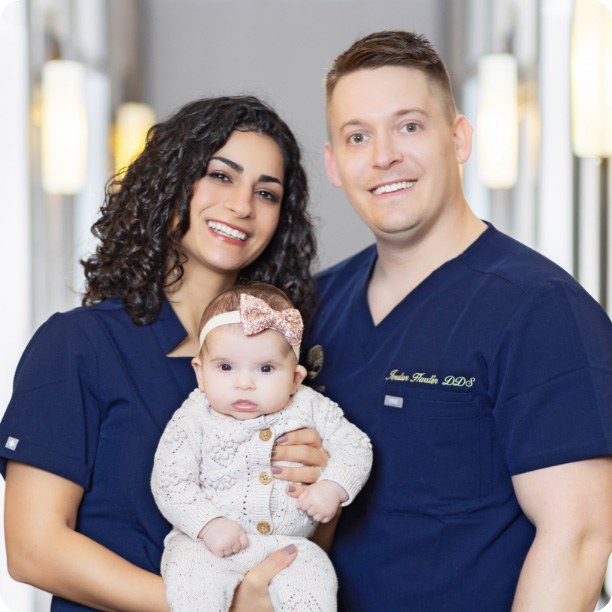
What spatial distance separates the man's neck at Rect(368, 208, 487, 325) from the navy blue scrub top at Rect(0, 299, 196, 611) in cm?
56

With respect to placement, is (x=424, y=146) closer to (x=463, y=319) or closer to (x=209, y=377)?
(x=463, y=319)

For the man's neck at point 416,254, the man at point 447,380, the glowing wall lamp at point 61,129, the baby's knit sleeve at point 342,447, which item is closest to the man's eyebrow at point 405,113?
the man at point 447,380

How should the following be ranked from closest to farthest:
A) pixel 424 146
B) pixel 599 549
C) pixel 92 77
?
1. pixel 599 549
2. pixel 424 146
3. pixel 92 77

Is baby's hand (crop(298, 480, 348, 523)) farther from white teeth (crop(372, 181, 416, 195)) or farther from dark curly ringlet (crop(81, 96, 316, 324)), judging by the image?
white teeth (crop(372, 181, 416, 195))

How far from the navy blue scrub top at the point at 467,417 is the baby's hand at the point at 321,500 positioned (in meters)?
0.18

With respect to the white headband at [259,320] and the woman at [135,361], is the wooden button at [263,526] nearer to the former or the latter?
the woman at [135,361]

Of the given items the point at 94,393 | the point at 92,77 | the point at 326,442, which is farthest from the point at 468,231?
the point at 92,77

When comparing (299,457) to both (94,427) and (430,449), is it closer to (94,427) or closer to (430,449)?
(430,449)

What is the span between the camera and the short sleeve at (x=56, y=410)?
1.88m

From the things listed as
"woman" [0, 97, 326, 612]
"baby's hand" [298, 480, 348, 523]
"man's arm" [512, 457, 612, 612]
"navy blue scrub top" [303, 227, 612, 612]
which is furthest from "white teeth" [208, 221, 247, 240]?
"man's arm" [512, 457, 612, 612]

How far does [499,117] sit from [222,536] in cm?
329

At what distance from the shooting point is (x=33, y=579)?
6.22 feet

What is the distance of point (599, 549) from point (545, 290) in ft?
1.62

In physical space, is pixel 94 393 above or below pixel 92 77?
below
